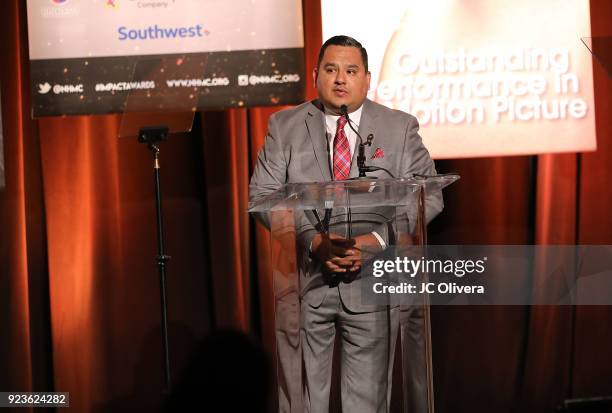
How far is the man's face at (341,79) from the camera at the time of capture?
138 inches

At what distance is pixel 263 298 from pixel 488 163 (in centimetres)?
147

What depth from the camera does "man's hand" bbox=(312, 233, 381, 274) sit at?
9.30 feet

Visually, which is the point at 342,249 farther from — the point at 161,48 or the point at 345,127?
the point at 161,48

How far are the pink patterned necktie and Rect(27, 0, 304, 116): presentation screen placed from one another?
1159mm

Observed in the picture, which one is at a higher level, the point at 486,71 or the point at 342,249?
the point at 486,71

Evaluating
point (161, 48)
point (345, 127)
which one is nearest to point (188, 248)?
point (161, 48)

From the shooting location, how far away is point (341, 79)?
350cm

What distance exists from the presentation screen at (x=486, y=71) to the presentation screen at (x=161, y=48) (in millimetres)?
324

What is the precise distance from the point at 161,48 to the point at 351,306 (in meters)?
2.30

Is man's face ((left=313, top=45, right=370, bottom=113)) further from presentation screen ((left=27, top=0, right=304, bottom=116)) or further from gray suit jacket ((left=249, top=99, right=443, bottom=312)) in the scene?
presentation screen ((left=27, top=0, right=304, bottom=116))

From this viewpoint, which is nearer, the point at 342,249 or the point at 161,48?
the point at 342,249

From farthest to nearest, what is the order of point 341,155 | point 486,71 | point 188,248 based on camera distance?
point 188,248 → point 486,71 → point 341,155

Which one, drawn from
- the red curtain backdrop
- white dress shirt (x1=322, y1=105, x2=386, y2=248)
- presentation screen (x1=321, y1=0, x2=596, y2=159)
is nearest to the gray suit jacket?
white dress shirt (x1=322, y1=105, x2=386, y2=248)

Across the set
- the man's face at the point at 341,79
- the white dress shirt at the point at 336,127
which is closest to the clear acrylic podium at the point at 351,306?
the white dress shirt at the point at 336,127
